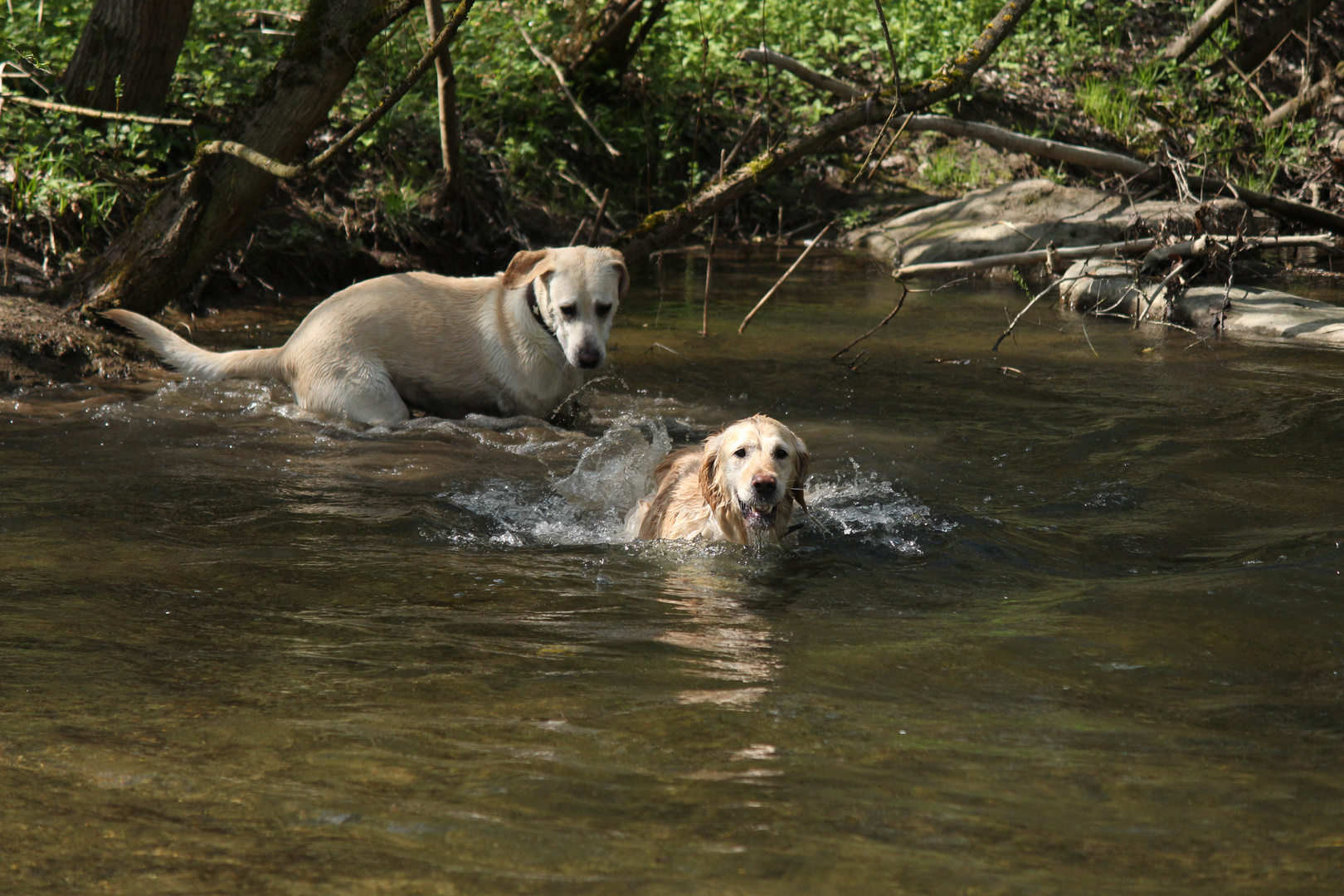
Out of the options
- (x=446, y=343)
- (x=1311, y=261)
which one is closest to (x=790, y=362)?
(x=446, y=343)

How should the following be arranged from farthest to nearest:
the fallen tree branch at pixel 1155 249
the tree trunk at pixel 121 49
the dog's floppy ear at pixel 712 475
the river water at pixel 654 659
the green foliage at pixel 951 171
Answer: the green foliage at pixel 951 171, the tree trunk at pixel 121 49, the fallen tree branch at pixel 1155 249, the dog's floppy ear at pixel 712 475, the river water at pixel 654 659

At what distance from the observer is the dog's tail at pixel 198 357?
25.4ft

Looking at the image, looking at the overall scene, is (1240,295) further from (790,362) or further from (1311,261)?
(790,362)

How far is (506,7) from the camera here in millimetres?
15453

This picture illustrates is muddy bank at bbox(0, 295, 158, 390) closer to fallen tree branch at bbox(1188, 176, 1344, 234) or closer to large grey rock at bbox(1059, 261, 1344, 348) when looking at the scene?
large grey rock at bbox(1059, 261, 1344, 348)

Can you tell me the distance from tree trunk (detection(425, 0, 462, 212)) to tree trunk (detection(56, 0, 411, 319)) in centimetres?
185

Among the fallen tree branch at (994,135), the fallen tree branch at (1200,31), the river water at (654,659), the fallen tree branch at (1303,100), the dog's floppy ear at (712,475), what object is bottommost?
the river water at (654,659)

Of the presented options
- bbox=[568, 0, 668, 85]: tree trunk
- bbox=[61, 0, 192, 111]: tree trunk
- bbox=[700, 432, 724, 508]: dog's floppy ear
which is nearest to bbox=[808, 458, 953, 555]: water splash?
bbox=[700, 432, 724, 508]: dog's floppy ear

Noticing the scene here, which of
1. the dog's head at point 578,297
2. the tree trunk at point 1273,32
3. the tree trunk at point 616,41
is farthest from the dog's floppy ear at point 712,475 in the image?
the tree trunk at point 1273,32

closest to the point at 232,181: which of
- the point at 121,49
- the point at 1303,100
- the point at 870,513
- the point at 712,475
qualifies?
the point at 121,49

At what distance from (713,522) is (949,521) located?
1156 mm

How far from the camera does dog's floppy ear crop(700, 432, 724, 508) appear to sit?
→ 215 inches

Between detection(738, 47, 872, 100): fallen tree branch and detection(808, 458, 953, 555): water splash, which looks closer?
detection(808, 458, 953, 555): water splash

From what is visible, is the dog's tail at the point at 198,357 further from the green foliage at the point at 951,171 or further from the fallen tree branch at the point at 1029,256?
the green foliage at the point at 951,171
